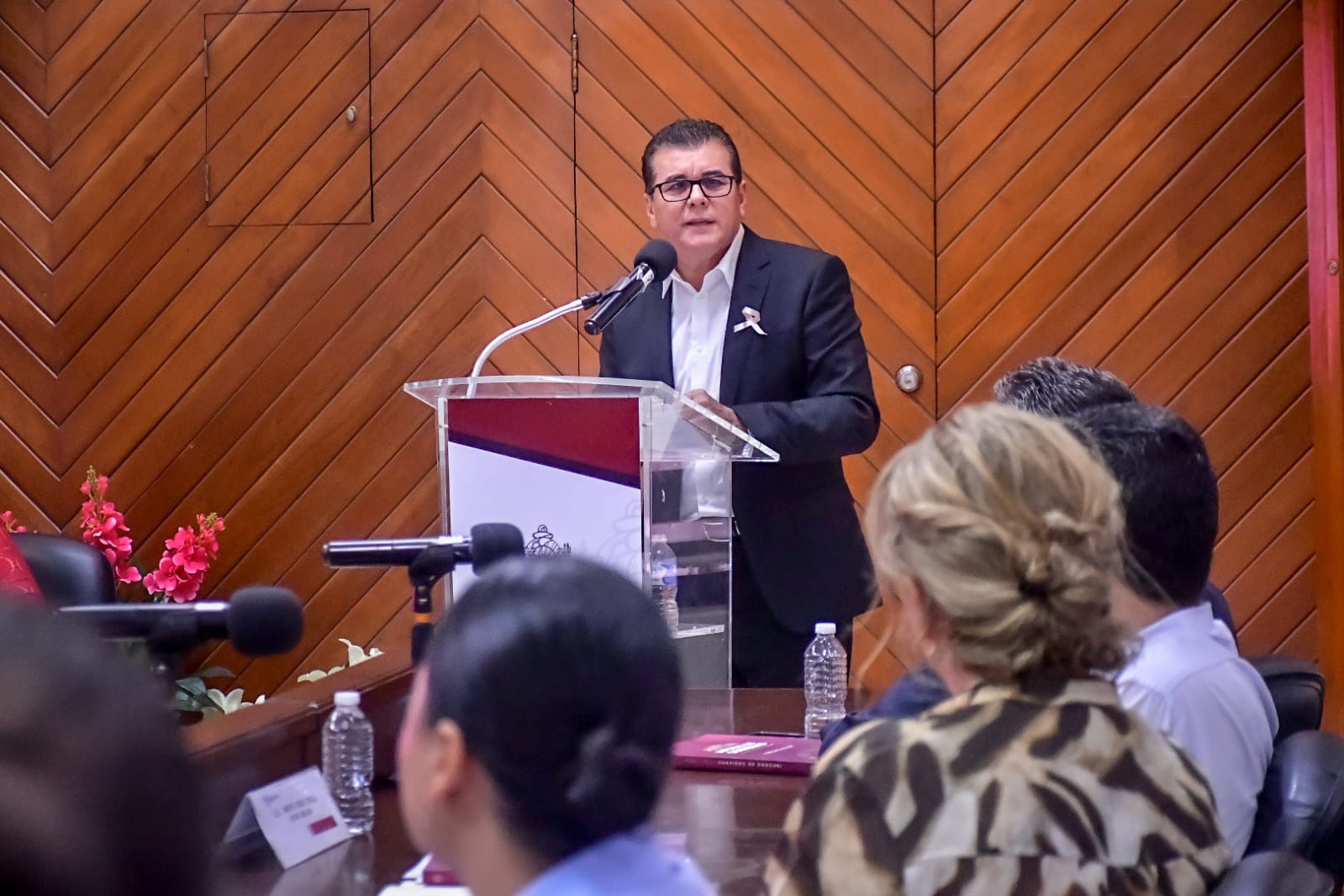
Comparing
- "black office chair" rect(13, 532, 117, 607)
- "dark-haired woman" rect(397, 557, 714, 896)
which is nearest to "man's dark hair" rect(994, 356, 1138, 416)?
"dark-haired woman" rect(397, 557, 714, 896)

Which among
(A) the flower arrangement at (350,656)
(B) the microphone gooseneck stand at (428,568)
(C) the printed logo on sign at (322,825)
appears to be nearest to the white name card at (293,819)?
(C) the printed logo on sign at (322,825)

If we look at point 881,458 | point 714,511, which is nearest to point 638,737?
point 714,511

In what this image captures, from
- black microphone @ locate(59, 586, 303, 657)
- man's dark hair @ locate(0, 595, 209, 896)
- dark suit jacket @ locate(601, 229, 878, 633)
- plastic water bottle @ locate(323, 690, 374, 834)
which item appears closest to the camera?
man's dark hair @ locate(0, 595, 209, 896)

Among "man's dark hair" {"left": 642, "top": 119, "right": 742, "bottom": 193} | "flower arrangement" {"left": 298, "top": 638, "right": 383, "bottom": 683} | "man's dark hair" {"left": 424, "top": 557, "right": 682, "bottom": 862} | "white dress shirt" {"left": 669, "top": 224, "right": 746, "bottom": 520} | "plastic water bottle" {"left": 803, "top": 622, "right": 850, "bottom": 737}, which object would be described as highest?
"man's dark hair" {"left": 642, "top": 119, "right": 742, "bottom": 193}

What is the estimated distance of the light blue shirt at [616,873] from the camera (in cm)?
107

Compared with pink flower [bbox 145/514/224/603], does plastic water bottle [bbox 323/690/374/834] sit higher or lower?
higher

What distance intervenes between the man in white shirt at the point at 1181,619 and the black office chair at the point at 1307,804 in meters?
0.03

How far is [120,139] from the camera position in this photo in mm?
4625

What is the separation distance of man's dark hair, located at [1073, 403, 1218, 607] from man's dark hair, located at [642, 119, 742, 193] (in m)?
1.54

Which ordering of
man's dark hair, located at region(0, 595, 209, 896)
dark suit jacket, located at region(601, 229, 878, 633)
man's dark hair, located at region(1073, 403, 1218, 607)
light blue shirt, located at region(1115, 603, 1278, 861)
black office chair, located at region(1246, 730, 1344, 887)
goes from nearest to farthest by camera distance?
man's dark hair, located at region(0, 595, 209, 896) < black office chair, located at region(1246, 730, 1344, 887) < light blue shirt, located at region(1115, 603, 1278, 861) < man's dark hair, located at region(1073, 403, 1218, 607) < dark suit jacket, located at region(601, 229, 878, 633)

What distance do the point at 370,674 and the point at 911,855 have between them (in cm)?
120

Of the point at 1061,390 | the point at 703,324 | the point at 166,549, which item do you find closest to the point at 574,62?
the point at 703,324

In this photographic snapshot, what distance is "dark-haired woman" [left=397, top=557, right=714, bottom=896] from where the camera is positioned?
1086 millimetres

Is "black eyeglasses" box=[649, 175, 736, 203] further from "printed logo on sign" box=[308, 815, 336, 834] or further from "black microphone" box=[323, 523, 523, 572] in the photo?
"printed logo on sign" box=[308, 815, 336, 834]
